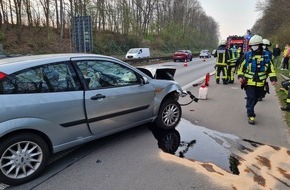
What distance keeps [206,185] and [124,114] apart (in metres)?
1.78

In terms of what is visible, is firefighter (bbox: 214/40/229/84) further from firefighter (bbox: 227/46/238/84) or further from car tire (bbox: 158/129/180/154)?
car tire (bbox: 158/129/180/154)

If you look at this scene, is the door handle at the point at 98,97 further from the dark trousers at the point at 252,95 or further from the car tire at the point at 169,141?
the dark trousers at the point at 252,95

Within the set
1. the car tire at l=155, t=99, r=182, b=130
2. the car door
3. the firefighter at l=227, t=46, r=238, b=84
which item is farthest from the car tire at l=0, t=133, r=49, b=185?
the firefighter at l=227, t=46, r=238, b=84

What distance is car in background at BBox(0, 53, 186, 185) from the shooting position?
327 centimetres

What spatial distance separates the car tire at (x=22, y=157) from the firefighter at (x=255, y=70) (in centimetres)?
424

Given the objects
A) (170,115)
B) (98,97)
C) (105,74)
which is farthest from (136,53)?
(98,97)

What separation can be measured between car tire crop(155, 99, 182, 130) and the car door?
0.32m

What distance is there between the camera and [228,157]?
4148 millimetres

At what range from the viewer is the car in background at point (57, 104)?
3.27m

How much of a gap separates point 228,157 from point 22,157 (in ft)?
9.44

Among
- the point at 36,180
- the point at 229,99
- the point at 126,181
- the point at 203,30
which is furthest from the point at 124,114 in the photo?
the point at 203,30

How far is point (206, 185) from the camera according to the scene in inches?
131

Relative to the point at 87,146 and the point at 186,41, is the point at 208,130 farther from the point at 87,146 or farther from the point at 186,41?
the point at 186,41

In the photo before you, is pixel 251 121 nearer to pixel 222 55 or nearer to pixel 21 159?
pixel 21 159
